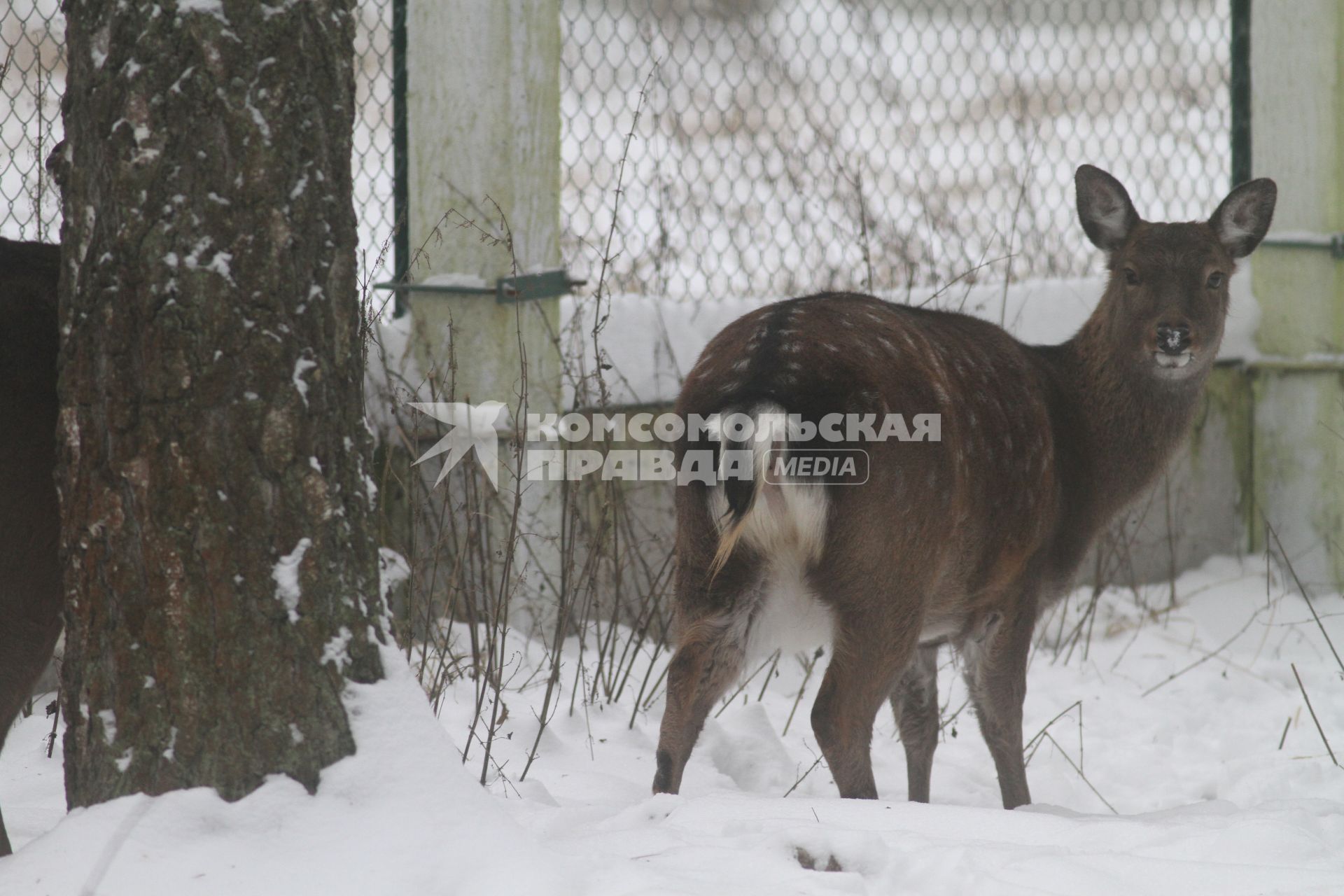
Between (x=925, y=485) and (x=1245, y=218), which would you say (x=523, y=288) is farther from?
(x=1245, y=218)

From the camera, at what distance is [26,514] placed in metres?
2.63

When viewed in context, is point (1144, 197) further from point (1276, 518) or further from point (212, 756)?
point (212, 756)

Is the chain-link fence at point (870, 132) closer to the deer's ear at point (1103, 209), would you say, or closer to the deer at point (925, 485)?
the deer's ear at point (1103, 209)

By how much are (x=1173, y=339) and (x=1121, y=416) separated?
1.06 feet

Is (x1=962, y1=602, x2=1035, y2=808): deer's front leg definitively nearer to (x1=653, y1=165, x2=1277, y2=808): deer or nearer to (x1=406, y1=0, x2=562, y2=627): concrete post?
(x1=653, y1=165, x2=1277, y2=808): deer

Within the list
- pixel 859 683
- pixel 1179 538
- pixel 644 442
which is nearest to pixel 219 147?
pixel 859 683

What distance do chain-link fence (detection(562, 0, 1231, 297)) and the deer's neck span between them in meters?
1.28

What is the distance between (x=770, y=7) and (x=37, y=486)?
17.5 ft

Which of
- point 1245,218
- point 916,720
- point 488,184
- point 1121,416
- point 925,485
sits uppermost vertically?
point 488,184

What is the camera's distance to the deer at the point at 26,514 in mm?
2625

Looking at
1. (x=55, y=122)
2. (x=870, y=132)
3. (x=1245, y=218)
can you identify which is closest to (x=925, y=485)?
(x=1245, y=218)

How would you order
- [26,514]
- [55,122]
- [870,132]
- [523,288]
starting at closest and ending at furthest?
1. [26,514]
2. [55,122]
3. [523,288]
4. [870,132]

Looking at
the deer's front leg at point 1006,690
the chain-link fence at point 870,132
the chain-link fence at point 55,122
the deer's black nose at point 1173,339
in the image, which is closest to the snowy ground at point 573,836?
the deer's front leg at point 1006,690

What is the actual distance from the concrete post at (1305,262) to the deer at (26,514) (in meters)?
6.07
